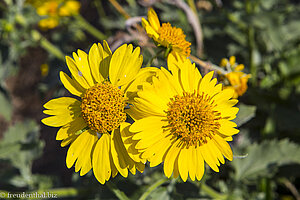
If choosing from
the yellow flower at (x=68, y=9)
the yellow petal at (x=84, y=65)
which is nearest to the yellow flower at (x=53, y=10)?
the yellow flower at (x=68, y=9)

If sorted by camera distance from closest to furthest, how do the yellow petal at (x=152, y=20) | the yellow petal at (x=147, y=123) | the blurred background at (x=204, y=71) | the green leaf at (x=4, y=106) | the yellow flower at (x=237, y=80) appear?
the yellow petal at (x=147, y=123) → the yellow petal at (x=152, y=20) → the yellow flower at (x=237, y=80) → the blurred background at (x=204, y=71) → the green leaf at (x=4, y=106)

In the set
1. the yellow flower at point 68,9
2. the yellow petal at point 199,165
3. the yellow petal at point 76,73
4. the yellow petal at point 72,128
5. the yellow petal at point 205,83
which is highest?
the yellow flower at point 68,9

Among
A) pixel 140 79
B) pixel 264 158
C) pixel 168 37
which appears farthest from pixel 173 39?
pixel 264 158

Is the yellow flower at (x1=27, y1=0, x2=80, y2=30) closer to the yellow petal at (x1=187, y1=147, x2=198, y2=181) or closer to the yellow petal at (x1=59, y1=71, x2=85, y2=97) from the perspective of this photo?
the yellow petal at (x1=59, y1=71, x2=85, y2=97)

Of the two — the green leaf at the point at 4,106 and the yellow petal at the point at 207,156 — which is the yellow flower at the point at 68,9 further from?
the yellow petal at the point at 207,156

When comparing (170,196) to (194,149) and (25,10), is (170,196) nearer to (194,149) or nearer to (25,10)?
(194,149)

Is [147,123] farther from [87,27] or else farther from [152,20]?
[87,27]
